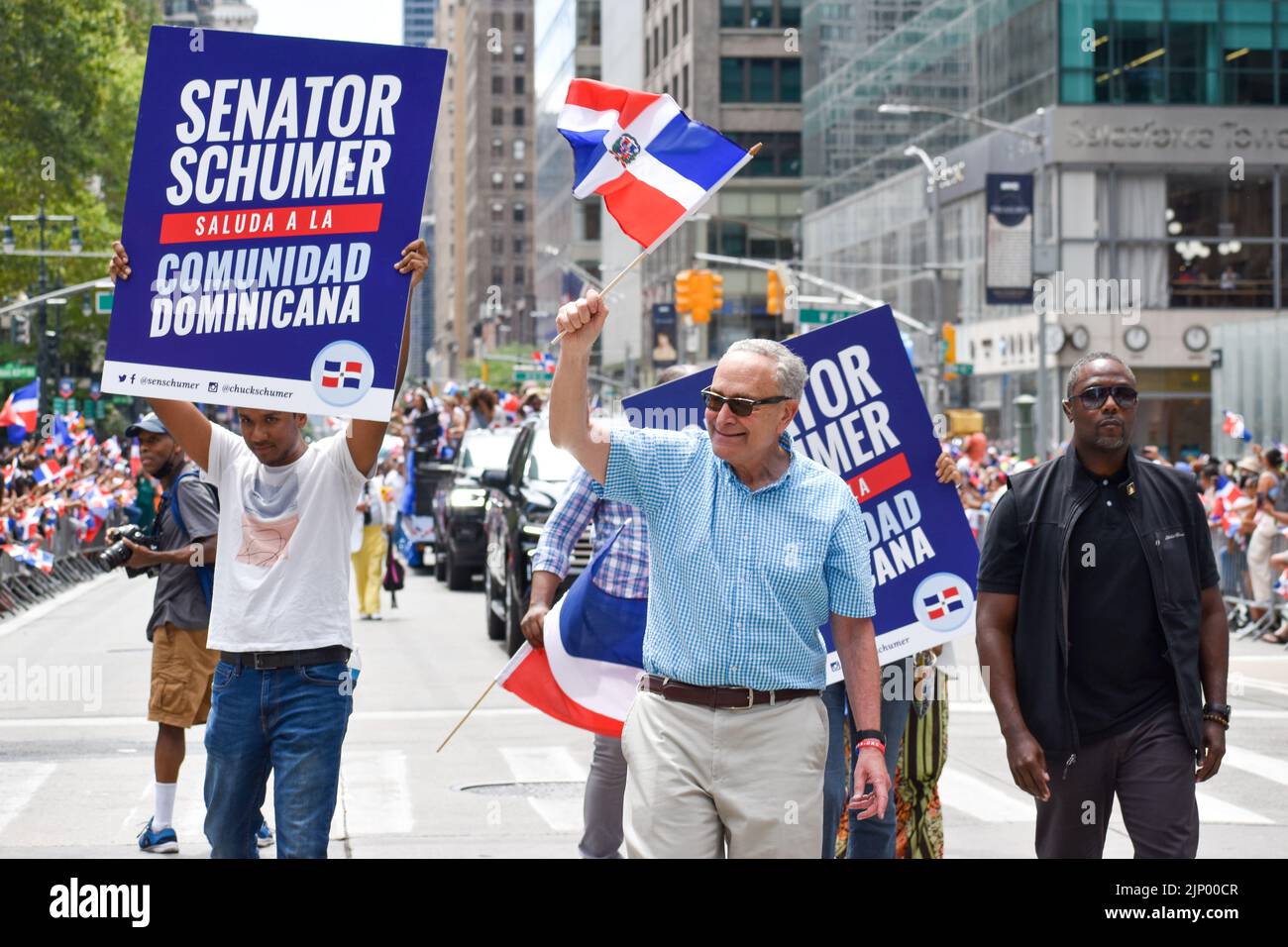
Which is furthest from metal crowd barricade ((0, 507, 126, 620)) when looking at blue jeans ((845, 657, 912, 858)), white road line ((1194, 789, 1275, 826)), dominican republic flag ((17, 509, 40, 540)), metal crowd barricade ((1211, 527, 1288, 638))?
blue jeans ((845, 657, 912, 858))

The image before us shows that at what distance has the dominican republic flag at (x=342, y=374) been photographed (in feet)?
19.9

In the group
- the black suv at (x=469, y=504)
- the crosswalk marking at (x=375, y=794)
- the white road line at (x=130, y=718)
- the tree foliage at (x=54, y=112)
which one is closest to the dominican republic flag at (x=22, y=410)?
the black suv at (x=469, y=504)

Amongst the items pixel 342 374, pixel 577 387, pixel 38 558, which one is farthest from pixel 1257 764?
pixel 38 558

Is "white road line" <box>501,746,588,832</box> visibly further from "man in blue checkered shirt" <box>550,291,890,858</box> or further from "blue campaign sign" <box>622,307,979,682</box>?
"man in blue checkered shirt" <box>550,291,890,858</box>

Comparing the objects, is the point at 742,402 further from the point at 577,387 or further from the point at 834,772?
the point at 834,772

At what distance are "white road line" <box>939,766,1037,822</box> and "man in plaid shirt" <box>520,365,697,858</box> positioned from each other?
2.83 meters

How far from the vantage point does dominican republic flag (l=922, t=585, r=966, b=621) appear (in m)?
7.13

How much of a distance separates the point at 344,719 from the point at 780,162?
87.5 metres

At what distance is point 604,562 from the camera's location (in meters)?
7.40

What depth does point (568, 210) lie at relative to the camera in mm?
117312

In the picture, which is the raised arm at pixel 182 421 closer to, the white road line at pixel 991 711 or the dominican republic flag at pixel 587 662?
the dominican republic flag at pixel 587 662

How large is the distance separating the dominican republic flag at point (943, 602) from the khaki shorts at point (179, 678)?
327cm

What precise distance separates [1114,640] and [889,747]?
1.29m
